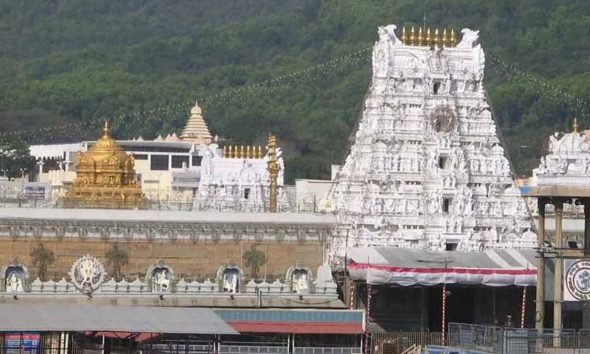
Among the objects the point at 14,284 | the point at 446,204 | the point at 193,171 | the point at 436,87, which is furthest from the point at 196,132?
the point at 14,284

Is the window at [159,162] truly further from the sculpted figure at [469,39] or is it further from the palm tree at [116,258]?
the palm tree at [116,258]

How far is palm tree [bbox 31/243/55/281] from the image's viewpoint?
6625 cm

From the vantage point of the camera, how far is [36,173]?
130 m

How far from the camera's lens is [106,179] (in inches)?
3056

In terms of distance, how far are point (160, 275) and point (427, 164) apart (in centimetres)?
763

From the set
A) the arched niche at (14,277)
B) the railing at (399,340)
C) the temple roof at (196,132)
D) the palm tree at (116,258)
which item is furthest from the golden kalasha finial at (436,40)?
the temple roof at (196,132)

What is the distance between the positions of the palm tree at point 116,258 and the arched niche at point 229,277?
253cm

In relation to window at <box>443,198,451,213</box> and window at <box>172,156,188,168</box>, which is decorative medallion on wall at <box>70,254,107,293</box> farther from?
window at <box>172,156,188,168</box>

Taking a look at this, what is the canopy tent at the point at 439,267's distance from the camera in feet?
201

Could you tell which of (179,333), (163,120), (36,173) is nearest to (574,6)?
(163,120)

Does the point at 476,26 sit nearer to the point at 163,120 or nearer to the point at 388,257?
the point at 163,120

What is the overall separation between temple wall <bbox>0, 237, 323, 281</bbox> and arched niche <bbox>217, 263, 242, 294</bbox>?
255 millimetres

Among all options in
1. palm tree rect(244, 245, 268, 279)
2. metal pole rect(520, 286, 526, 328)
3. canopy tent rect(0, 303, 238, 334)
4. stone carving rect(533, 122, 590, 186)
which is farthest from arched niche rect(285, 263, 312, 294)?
canopy tent rect(0, 303, 238, 334)

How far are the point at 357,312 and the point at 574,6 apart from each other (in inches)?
4539
